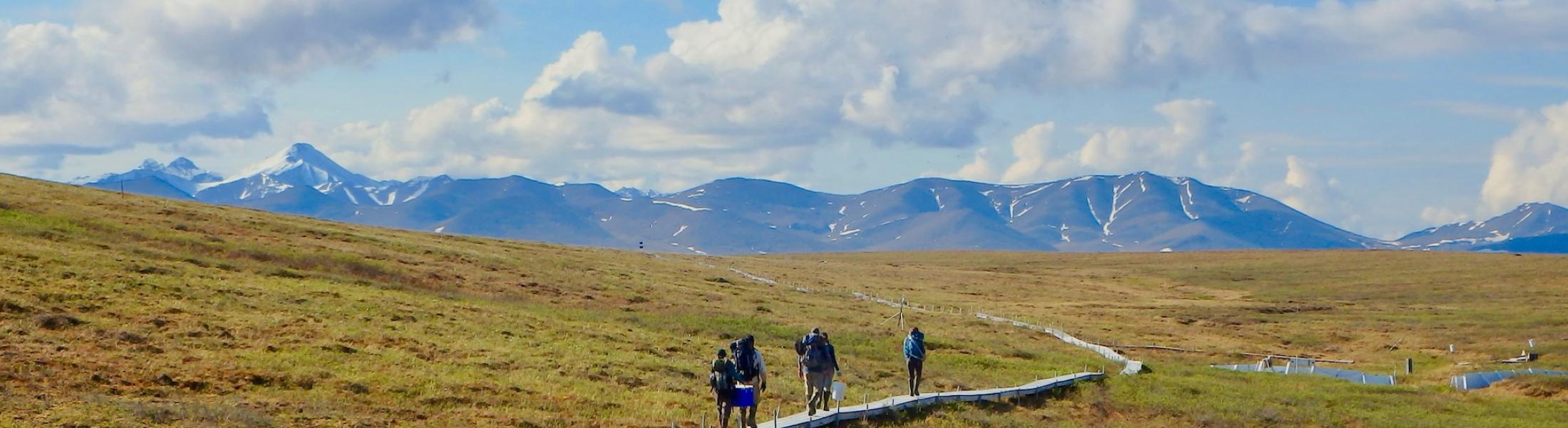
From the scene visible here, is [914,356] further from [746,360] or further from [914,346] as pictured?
[746,360]

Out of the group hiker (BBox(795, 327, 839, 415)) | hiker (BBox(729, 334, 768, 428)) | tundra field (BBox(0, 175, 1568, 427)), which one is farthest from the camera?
hiker (BBox(795, 327, 839, 415))

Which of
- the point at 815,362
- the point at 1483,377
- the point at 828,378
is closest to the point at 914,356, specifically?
the point at 828,378

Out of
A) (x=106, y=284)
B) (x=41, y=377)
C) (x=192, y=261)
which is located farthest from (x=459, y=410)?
(x=192, y=261)

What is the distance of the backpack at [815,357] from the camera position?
2928 centimetres

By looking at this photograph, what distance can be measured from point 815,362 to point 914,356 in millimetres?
5339

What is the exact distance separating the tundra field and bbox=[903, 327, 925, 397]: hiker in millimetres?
916

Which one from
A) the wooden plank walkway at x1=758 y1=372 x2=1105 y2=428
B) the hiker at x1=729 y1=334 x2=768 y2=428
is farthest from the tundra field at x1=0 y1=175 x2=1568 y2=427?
the hiker at x1=729 y1=334 x2=768 y2=428

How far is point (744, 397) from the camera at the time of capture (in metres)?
26.1

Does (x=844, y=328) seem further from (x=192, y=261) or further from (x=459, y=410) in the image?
(x=459, y=410)

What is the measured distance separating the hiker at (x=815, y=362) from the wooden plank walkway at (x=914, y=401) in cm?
52

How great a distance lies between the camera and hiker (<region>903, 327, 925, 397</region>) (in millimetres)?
33812

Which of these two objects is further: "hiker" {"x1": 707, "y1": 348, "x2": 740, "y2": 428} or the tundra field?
the tundra field

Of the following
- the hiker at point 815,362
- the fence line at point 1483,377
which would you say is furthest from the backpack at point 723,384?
the fence line at point 1483,377

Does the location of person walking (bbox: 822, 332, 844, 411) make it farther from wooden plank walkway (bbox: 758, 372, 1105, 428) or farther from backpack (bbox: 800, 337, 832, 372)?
wooden plank walkway (bbox: 758, 372, 1105, 428)
